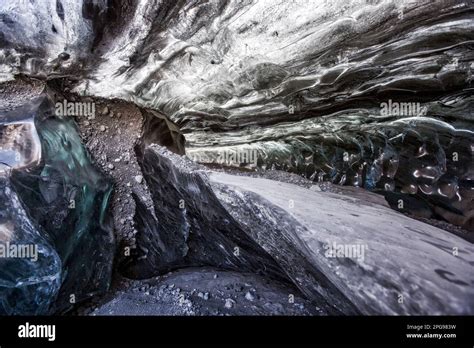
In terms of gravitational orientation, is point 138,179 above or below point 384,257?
above

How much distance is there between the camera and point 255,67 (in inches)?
99.5

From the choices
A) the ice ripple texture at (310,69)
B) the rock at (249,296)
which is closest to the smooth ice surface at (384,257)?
the ice ripple texture at (310,69)

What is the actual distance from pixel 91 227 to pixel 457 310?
255 cm

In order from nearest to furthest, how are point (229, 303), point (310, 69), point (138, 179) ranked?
1. point (229, 303)
2. point (310, 69)
3. point (138, 179)

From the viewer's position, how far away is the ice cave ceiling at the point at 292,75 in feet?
7.25

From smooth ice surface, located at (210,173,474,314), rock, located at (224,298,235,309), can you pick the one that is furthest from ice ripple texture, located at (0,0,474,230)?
rock, located at (224,298,235,309)

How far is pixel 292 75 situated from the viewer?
2518mm

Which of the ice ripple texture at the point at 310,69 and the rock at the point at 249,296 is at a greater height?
the ice ripple texture at the point at 310,69

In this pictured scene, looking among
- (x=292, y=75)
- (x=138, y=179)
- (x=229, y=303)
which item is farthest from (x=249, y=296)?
(x=292, y=75)

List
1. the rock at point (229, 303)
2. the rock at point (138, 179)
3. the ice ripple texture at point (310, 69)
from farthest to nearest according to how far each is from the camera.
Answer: the rock at point (138, 179), the rock at point (229, 303), the ice ripple texture at point (310, 69)

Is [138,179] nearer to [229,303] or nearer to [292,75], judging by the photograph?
[229,303]

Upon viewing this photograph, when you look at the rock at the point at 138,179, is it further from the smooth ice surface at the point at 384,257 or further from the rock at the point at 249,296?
the rock at the point at 249,296

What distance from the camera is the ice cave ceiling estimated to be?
221cm

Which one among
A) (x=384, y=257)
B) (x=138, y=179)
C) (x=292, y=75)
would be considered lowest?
(x=384, y=257)
